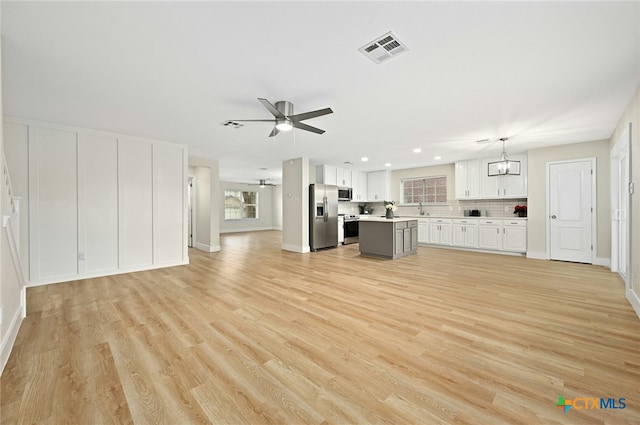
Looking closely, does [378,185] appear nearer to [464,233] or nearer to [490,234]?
[464,233]

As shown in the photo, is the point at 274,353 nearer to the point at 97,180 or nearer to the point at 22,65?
the point at 22,65

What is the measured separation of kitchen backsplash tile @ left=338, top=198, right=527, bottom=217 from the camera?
7.06 m

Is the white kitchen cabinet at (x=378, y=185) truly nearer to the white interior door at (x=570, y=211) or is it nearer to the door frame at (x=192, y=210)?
the white interior door at (x=570, y=211)

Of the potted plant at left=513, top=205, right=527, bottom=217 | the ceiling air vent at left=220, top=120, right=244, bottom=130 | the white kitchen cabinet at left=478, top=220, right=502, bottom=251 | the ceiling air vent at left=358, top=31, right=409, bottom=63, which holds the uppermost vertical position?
the ceiling air vent at left=220, top=120, right=244, bottom=130

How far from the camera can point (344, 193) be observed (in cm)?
857

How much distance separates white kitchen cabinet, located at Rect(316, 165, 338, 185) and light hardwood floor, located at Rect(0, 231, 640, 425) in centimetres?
459

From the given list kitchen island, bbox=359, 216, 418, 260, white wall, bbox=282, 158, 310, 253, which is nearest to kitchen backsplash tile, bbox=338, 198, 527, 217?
kitchen island, bbox=359, 216, 418, 260

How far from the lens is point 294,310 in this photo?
9.94 ft

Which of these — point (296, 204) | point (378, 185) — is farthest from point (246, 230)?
point (378, 185)

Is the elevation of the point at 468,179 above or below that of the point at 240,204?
above

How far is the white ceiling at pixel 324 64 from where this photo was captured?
1.85 meters

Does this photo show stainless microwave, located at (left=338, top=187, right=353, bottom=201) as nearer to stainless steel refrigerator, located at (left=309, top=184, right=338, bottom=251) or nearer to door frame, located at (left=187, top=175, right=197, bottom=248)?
stainless steel refrigerator, located at (left=309, top=184, right=338, bottom=251)

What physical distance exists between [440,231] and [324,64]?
652 cm

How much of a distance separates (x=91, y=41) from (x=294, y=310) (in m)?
3.07
